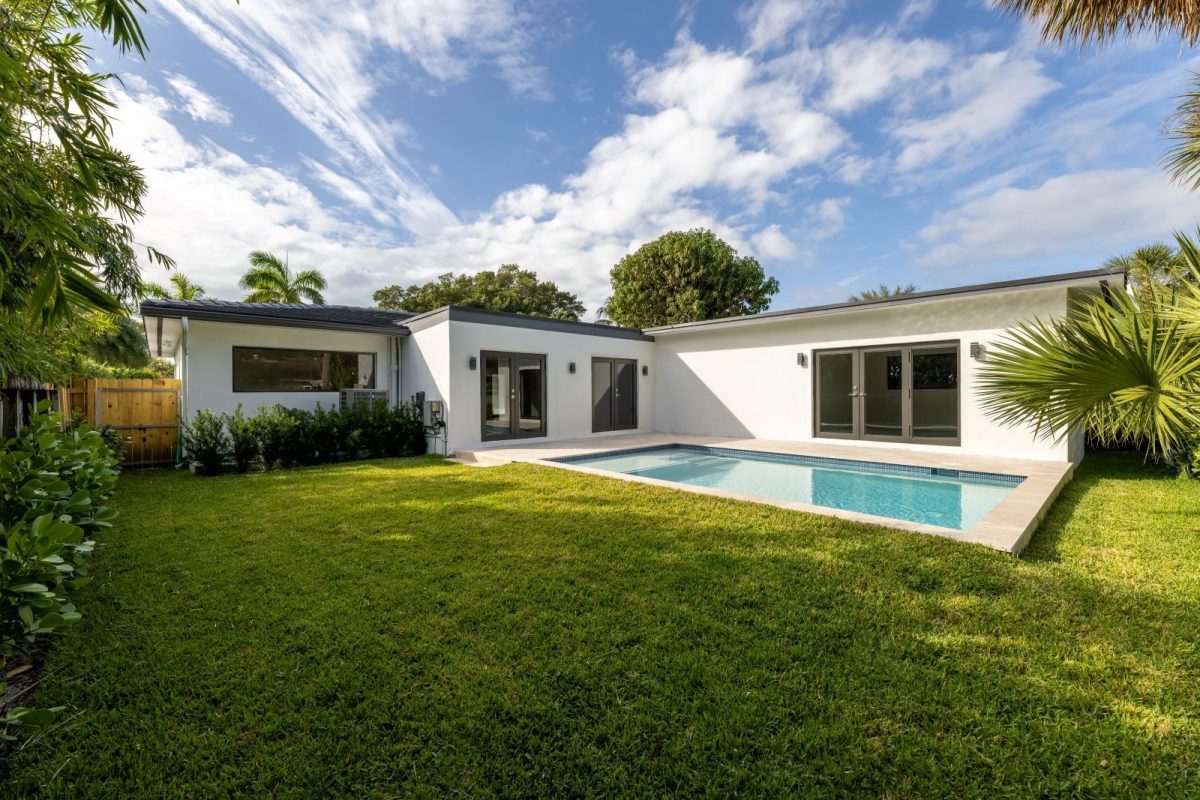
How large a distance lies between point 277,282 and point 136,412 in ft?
41.0

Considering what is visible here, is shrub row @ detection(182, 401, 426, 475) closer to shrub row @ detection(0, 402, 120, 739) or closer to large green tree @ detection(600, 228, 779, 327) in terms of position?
shrub row @ detection(0, 402, 120, 739)

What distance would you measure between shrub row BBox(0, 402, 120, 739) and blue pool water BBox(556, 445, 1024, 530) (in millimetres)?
5910

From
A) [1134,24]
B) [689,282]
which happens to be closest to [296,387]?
[1134,24]

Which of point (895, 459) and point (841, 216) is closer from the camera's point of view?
point (895, 459)

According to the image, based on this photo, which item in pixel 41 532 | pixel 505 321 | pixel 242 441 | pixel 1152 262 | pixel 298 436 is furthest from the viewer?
pixel 505 321

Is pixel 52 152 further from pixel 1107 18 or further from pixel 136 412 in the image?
pixel 1107 18

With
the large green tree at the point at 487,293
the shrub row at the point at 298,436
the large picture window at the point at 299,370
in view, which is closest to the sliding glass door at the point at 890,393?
the shrub row at the point at 298,436

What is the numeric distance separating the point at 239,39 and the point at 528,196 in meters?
9.78

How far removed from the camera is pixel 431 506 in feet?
18.6

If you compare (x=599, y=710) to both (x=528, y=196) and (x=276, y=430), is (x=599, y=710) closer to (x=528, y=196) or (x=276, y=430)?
(x=276, y=430)

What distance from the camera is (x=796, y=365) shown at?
11180mm

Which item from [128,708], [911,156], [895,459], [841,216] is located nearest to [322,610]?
[128,708]

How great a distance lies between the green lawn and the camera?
Result: 1.86 meters

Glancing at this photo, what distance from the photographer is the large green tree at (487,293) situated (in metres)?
29.5
